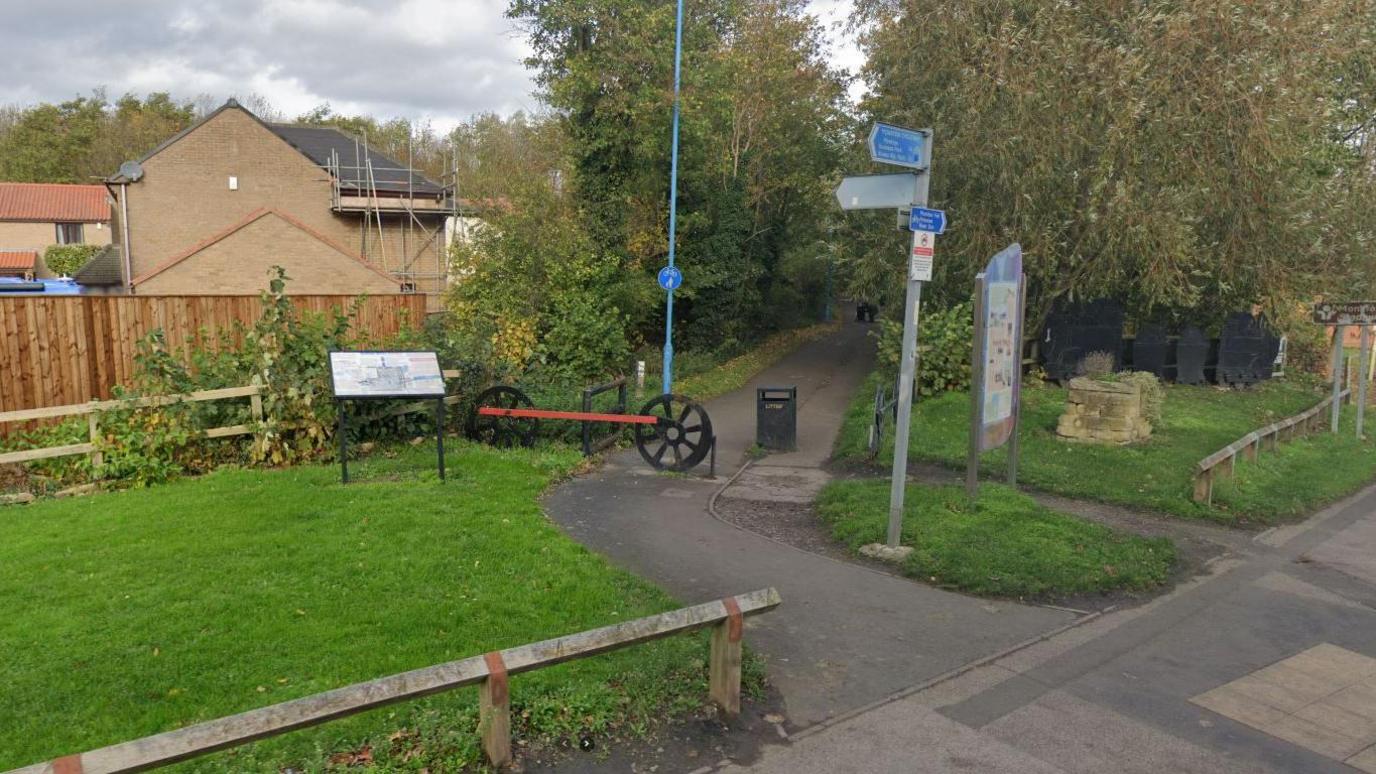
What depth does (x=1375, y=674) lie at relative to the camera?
220 inches

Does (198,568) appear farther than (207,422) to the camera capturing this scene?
No

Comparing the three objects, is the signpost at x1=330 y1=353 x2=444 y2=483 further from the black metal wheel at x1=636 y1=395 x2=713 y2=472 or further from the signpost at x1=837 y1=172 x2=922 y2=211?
the signpost at x1=837 y1=172 x2=922 y2=211

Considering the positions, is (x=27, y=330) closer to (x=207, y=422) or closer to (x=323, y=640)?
(x=207, y=422)

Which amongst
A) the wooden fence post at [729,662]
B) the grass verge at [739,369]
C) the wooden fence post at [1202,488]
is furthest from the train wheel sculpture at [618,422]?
the grass verge at [739,369]

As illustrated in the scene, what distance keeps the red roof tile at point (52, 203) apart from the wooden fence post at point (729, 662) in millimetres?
60024

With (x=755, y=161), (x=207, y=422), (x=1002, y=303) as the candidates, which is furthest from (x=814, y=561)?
(x=755, y=161)

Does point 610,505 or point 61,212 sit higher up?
point 61,212

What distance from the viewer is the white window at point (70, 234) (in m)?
52.1

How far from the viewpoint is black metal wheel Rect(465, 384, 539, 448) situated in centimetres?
1217

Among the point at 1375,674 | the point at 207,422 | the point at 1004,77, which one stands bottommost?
the point at 1375,674

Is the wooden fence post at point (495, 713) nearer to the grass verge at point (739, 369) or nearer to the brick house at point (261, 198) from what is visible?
the grass verge at point (739, 369)

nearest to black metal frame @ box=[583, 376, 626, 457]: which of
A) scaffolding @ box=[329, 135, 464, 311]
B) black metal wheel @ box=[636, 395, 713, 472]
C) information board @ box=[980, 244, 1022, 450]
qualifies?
black metal wheel @ box=[636, 395, 713, 472]

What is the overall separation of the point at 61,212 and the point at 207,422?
172 ft

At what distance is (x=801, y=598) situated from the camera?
22.3ft
